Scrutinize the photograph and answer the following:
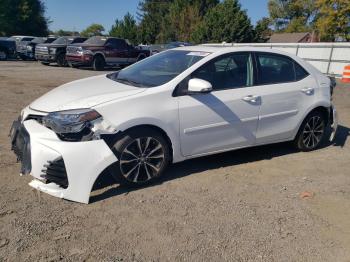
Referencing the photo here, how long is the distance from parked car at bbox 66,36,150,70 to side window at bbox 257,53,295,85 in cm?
1469

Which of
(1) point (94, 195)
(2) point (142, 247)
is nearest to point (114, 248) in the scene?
(2) point (142, 247)

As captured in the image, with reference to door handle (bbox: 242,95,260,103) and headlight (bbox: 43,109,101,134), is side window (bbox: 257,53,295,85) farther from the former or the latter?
headlight (bbox: 43,109,101,134)

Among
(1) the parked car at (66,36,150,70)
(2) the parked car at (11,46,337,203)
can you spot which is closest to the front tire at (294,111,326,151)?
(2) the parked car at (11,46,337,203)

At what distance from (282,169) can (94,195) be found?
8.43 ft

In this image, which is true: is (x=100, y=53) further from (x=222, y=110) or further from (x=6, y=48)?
(x=222, y=110)

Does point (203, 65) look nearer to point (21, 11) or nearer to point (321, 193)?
point (321, 193)

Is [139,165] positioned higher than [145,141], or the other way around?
[145,141]

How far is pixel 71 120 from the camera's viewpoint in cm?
402

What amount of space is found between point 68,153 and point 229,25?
36.4 meters

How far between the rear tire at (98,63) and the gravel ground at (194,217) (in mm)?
14482

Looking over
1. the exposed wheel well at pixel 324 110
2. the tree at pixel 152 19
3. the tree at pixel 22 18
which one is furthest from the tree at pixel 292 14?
the exposed wheel well at pixel 324 110

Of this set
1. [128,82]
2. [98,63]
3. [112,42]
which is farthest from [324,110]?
[112,42]

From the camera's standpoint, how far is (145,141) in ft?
14.4

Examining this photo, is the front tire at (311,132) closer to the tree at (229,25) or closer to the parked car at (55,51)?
the parked car at (55,51)
